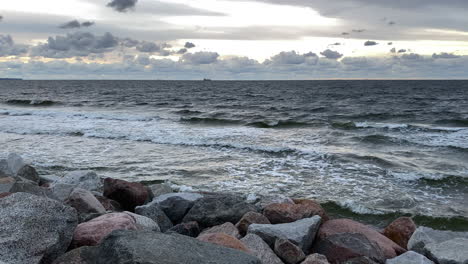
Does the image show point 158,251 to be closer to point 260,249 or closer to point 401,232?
point 260,249

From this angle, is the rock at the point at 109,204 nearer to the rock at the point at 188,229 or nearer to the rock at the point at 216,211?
the rock at the point at 216,211

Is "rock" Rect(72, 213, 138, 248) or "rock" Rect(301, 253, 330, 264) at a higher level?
"rock" Rect(72, 213, 138, 248)

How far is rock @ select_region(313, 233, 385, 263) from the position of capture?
530 centimetres

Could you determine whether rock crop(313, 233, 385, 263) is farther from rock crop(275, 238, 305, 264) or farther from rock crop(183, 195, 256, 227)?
rock crop(183, 195, 256, 227)

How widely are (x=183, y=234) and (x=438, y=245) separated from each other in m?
3.63

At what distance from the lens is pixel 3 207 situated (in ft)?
14.1

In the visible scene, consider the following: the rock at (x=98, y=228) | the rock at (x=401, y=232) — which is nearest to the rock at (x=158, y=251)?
the rock at (x=98, y=228)

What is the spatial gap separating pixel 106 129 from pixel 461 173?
55.5 ft

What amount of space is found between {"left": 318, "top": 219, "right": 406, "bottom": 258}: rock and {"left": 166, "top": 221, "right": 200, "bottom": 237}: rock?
74.1 inches

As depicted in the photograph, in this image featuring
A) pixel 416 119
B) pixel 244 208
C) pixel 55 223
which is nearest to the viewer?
pixel 55 223

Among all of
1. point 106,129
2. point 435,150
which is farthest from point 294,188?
Result: point 106,129

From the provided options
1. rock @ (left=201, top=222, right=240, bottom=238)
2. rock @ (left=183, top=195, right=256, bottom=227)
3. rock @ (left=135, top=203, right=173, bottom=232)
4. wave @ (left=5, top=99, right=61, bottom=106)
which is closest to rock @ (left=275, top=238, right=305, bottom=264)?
rock @ (left=201, top=222, right=240, bottom=238)

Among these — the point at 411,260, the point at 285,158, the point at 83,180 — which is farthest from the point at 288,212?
the point at 285,158

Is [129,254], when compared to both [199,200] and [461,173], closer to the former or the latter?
[199,200]
